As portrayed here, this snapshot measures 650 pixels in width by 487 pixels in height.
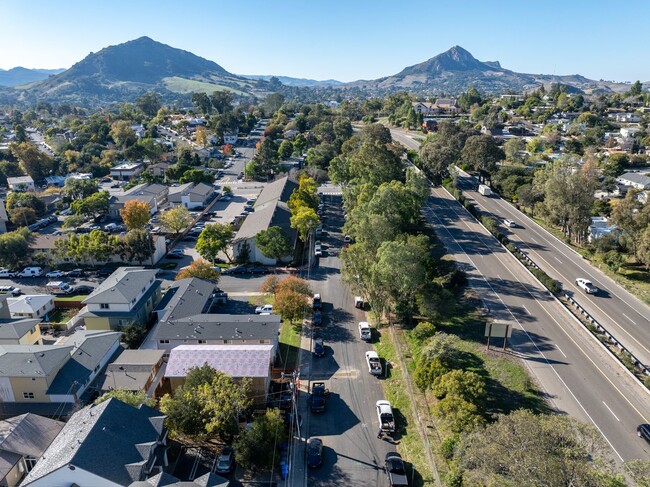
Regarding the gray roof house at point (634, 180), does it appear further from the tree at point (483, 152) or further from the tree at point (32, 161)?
the tree at point (32, 161)

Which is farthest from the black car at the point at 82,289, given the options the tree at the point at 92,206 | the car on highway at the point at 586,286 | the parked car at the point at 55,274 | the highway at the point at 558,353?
the car on highway at the point at 586,286

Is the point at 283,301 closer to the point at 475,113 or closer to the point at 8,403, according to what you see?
the point at 8,403

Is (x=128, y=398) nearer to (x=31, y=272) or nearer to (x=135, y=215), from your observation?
(x=31, y=272)

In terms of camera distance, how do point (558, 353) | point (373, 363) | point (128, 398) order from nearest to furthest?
point (128, 398), point (558, 353), point (373, 363)

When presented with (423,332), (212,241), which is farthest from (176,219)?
(423,332)

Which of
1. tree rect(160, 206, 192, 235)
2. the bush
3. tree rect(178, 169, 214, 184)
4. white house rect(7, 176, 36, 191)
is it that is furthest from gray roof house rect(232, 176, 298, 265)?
white house rect(7, 176, 36, 191)

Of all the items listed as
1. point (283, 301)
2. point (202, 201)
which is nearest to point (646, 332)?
point (283, 301)

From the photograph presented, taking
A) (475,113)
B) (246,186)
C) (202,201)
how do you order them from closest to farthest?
(202,201) < (246,186) < (475,113)
